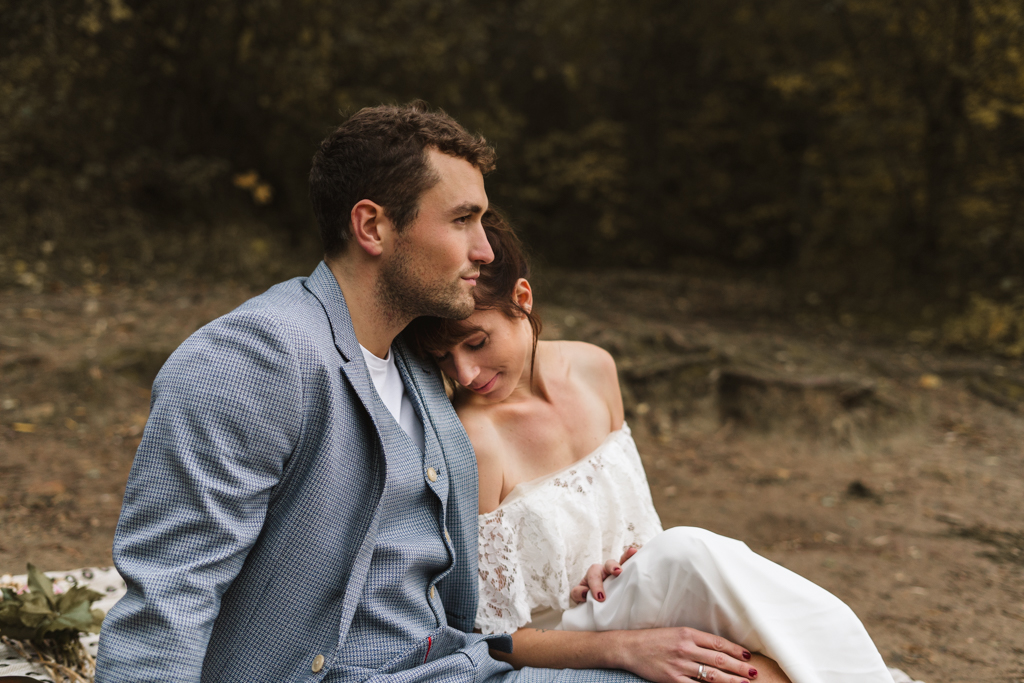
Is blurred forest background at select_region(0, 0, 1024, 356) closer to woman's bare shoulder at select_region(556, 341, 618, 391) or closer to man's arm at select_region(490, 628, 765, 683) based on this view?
woman's bare shoulder at select_region(556, 341, 618, 391)

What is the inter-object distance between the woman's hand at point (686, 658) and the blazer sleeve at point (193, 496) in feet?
3.21

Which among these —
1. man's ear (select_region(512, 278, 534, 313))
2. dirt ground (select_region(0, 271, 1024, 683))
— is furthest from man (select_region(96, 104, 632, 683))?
dirt ground (select_region(0, 271, 1024, 683))

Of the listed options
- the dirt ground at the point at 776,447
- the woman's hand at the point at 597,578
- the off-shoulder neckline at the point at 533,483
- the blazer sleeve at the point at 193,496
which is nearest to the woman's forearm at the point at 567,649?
the woman's hand at the point at 597,578

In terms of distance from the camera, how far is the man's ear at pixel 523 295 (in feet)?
7.54

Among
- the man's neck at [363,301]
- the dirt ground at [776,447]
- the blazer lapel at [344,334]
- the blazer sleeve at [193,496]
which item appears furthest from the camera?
the dirt ground at [776,447]

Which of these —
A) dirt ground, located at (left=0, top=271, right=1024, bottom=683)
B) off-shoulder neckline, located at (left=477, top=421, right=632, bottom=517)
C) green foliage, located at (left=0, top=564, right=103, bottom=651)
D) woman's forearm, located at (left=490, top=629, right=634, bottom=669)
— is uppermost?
off-shoulder neckline, located at (left=477, top=421, right=632, bottom=517)

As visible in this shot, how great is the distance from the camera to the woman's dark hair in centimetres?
218

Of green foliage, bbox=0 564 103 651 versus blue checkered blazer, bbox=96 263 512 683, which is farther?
green foliage, bbox=0 564 103 651

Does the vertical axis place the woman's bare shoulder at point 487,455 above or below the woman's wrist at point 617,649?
above

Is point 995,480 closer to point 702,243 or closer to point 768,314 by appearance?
point 768,314

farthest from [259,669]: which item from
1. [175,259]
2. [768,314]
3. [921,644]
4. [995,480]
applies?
[768,314]

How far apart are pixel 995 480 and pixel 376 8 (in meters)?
7.85

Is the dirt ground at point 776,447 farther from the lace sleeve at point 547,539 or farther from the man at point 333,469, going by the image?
the man at point 333,469

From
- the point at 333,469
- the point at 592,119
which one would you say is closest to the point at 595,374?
the point at 333,469
